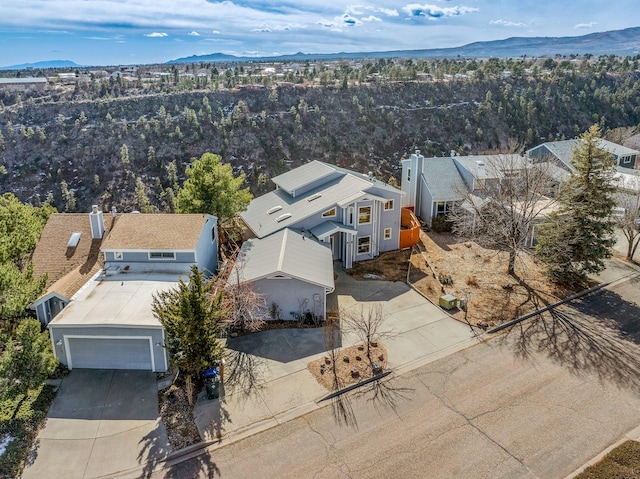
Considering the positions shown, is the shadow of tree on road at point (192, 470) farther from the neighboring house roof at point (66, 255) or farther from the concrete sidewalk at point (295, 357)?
the neighboring house roof at point (66, 255)

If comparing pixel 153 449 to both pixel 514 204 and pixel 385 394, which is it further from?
pixel 514 204

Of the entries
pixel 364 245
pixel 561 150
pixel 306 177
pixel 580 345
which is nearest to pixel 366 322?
pixel 364 245

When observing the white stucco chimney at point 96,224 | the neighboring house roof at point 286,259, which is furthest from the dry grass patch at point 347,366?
the white stucco chimney at point 96,224

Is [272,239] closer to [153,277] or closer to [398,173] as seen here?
[153,277]

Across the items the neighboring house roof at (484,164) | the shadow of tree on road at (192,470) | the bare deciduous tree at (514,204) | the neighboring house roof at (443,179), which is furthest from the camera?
the neighboring house roof at (443,179)

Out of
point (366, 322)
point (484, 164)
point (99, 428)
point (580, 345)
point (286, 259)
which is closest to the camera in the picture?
point (99, 428)

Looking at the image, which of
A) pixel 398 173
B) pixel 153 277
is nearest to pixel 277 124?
pixel 398 173
